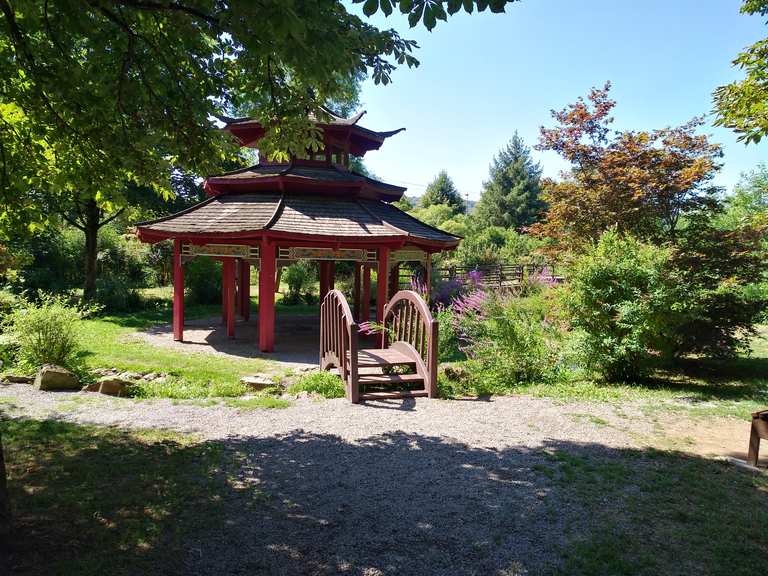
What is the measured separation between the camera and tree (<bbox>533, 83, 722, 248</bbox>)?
1112 centimetres

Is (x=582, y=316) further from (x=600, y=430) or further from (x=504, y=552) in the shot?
(x=504, y=552)

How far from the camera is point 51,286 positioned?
21.5 metres

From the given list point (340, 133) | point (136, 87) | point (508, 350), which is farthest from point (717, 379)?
point (340, 133)

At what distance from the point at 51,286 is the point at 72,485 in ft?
69.5

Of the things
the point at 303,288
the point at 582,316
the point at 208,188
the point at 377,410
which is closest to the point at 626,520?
the point at 377,410

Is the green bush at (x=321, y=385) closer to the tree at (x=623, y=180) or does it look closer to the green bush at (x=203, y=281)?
the tree at (x=623, y=180)

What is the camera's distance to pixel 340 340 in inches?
319

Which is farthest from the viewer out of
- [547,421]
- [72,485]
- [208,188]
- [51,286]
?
[51,286]

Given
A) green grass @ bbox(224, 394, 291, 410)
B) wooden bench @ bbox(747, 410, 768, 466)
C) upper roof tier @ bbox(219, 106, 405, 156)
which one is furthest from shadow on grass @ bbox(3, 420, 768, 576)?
upper roof tier @ bbox(219, 106, 405, 156)

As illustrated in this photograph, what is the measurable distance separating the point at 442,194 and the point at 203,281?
115 feet

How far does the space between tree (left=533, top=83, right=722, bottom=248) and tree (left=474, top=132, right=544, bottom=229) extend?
34865mm

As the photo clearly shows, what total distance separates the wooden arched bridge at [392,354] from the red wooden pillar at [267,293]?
281 centimetres

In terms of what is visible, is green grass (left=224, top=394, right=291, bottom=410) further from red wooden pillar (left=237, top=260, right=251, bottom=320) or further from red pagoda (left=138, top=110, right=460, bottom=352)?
red wooden pillar (left=237, top=260, right=251, bottom=320)

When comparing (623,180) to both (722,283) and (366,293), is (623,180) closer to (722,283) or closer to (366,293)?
(722,283)
